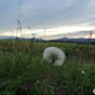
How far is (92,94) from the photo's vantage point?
4.86 meters

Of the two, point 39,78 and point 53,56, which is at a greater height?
point 53,56

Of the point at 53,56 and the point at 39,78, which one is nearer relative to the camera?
the point at 53,56

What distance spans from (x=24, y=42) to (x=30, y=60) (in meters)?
1.85

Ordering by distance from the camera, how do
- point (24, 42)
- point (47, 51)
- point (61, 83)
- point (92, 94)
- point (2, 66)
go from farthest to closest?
point (24, 42)
point (2, 66)
point (61, 83)
point (92, 94)
point (47, 51)

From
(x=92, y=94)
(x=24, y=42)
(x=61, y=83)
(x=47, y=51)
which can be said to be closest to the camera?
(x=47, y=51)

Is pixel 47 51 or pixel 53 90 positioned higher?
pixel 47 51

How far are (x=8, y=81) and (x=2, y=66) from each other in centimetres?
50

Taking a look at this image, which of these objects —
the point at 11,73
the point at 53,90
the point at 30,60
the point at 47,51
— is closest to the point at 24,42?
the point at 30,60

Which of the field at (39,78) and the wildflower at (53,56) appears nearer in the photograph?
the wildflower at (53,56)

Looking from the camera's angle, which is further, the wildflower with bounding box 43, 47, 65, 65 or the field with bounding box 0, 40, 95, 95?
the field with bounding box 0, 40, 95, 95

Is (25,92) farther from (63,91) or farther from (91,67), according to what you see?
(91,67)

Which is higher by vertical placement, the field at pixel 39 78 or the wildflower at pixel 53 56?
the wildflower at pixel 53 56

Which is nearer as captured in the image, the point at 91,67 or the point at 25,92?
the point at 25,92

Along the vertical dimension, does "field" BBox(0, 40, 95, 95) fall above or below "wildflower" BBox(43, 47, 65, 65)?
below
